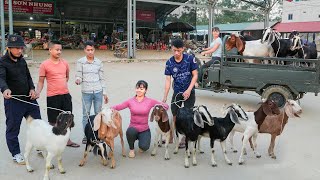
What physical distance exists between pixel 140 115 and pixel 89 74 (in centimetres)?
97

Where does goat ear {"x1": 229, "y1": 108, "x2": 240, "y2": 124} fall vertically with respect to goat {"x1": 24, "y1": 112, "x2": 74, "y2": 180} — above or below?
above

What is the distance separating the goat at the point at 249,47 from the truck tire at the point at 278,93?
28.7 inches

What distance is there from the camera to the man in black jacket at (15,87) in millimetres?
4043

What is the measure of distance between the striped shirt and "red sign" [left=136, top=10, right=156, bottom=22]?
87.6ft

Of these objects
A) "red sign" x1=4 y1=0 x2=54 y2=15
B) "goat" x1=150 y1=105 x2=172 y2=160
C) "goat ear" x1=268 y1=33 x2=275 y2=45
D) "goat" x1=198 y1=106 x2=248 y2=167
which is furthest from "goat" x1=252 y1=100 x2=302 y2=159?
"red sign" x1=4 y1=0 x2=54 y2=15

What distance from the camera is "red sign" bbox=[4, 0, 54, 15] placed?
24.6 m

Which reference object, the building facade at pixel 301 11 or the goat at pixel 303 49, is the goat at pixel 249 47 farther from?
the building facade at pixel 301 11

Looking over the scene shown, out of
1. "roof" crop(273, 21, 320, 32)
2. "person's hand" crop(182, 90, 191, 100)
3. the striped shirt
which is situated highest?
"roof" crop(273, 21, 320, 32)

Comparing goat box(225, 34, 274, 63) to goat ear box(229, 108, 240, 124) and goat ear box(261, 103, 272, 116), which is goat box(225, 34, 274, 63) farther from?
goat ear box(229, 108, 240, 124)

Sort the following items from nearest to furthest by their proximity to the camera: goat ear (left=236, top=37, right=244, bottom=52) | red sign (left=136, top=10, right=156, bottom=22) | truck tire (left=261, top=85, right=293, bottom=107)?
truck tire (left=261, top=85, right=293, bottom=107)
goat ear (left=236, top=37, right=244, bottom=52)
red sign (left=136, top=10, right=156, bottom=22)

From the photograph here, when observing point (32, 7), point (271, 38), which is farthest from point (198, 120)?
point (32, 7)

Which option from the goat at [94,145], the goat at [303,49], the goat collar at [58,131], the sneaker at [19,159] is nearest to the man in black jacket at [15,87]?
the sneaker at [19,159]

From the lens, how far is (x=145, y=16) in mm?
31328

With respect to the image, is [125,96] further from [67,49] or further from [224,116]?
[67,49]
